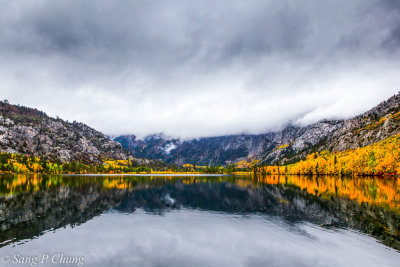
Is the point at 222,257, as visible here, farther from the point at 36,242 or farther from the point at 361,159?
the point at 361,159

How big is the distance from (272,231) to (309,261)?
11003 millimetres

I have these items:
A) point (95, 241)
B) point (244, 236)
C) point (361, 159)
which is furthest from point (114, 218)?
point (361, 159)

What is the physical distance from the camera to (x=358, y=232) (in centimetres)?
3247

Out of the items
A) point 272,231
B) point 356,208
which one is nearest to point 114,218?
point 272,231

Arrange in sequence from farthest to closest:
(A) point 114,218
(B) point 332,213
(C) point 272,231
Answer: (B) point 332,213, (A) point 114,218, (C) point 272,231

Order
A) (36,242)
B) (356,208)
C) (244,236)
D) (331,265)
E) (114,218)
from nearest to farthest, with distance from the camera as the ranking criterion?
(331,265) < (36,242) < (244,236) < (114,218) < (356,208)

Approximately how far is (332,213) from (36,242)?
50.5 m

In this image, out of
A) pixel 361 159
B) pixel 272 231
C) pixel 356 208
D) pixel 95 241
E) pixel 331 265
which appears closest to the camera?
pixel 331 265

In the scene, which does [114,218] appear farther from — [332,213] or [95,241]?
[332,213]

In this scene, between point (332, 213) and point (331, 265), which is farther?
point (332, 213)

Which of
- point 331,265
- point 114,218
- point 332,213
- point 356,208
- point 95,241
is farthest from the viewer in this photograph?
point 356,208

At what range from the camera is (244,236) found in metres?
32.0

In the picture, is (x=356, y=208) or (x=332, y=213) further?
(x=356, y=208)

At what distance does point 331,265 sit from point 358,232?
46.0 feet
